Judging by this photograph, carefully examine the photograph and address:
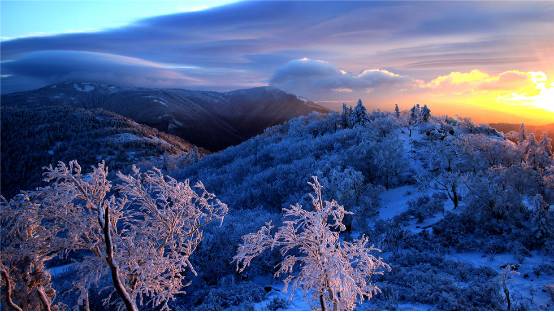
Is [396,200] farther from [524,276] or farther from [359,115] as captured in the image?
[359,115]

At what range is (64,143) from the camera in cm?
12331

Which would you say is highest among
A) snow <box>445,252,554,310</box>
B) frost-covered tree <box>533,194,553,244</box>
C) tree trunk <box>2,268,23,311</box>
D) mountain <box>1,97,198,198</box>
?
tree trunk <box>2,268,23,311</box>

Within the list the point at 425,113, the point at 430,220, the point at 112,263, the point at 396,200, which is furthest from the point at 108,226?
the point at 425,113

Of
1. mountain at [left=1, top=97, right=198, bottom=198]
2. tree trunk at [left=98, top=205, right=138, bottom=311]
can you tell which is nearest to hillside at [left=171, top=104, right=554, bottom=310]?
tree trunk at [left=98, top=205, right=138, bottom=311]

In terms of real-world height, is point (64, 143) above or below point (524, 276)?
below

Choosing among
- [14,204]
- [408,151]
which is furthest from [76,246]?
[408,151]

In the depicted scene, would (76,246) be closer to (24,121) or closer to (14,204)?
(14,204)

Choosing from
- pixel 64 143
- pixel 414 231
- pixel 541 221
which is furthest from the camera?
pixel 64 143

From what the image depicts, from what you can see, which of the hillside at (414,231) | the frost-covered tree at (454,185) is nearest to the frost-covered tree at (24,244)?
the hillside at (414,231)

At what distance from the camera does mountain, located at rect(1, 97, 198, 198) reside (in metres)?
108

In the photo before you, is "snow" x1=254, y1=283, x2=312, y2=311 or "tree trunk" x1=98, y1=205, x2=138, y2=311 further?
"snow" x1=254, y1=283, x2=312, y2=311

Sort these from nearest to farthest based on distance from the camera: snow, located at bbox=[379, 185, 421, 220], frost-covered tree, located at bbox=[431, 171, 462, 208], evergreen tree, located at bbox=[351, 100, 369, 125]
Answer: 1. frost-covered tree, located at bbox=[431, 171, 462, 208]
2. snow, located at bbox=[379, 185, 421, 220]
3. evergreen tree, located at bbox=[351, 100, 369, 125]

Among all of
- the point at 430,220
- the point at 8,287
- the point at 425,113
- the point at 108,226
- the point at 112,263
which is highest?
the point at 108,226

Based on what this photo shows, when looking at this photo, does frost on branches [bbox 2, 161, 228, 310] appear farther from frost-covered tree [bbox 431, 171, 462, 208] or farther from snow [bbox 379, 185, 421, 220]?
frost-covered tree [bbox 431, 171, 462, 208]
